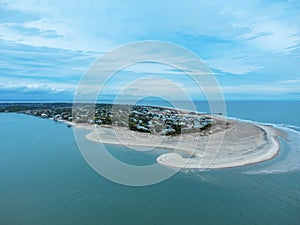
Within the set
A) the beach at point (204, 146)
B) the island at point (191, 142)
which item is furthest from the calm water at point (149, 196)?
the island at point (191, 142)

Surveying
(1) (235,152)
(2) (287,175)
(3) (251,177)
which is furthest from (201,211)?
(1) (235,152)

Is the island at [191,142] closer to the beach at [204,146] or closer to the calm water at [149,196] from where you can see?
the beach at [204,146]

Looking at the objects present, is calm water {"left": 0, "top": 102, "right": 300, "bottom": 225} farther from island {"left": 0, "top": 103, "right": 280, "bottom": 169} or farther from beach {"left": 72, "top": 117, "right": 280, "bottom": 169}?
island {"left": 0, "top": 103, "right": 280, "bottom": 169}

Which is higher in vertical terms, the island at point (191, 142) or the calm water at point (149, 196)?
the island at point (191, 142)

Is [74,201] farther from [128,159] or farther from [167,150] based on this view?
[167,150]

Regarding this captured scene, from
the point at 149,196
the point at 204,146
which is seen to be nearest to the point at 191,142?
the point at 204,146

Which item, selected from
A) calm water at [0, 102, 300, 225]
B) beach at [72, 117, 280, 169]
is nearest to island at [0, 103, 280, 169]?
beach at [72, 117, 280, 169]
